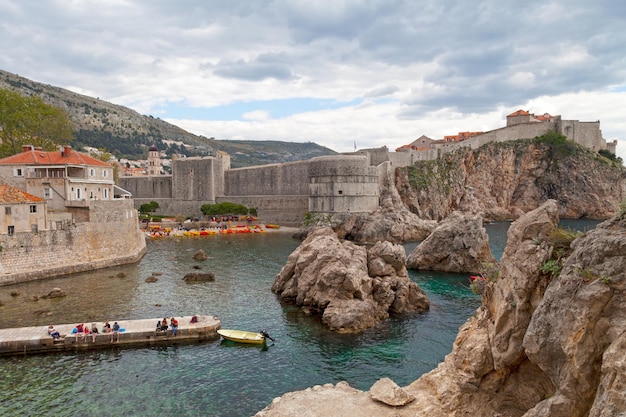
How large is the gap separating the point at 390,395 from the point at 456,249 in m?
22.0

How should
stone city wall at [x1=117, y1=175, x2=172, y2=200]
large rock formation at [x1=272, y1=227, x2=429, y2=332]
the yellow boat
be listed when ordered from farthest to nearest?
stone city wall at [x1=117, y1=175, x2=172, y2=200] < large rock formation at [x1=272, y1=227, x2=429, y2=332] < the yellow boat

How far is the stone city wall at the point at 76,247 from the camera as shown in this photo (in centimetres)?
2495

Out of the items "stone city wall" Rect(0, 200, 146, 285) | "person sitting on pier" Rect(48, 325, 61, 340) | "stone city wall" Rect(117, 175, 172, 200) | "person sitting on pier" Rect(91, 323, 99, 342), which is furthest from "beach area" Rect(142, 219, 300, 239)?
"person sitting on pier" Rect(48, 325, 61, 340)

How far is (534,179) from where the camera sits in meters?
71.8

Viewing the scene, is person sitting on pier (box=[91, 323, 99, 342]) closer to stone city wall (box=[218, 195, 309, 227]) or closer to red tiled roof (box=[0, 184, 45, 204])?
red tiled roof (box=[0, 184, 45, 204])

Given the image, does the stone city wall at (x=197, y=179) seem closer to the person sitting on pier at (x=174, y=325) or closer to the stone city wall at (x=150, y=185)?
the stone city wall at (x=150, y=185)

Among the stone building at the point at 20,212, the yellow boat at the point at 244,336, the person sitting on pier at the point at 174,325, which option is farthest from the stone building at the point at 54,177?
the yellow boat at the point at 244,336

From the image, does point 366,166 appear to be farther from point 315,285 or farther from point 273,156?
point 273,156

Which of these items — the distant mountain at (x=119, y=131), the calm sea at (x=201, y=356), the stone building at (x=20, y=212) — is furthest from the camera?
the distant mountain at (x=119, y=131)

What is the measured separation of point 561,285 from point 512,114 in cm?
7824

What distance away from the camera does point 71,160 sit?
31.2 metres

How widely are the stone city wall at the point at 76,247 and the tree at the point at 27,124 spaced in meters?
15.4

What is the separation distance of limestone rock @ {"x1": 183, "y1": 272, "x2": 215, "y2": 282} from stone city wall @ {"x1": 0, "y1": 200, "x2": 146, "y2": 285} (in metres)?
6.68

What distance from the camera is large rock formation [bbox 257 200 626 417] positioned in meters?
5.75
